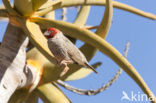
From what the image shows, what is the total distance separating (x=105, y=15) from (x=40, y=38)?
0.35 metres

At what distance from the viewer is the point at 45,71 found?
1887mm

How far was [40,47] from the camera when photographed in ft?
4.73

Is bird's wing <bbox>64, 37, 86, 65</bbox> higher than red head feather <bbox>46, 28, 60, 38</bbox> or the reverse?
the reverse

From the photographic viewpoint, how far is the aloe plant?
4.46 feet

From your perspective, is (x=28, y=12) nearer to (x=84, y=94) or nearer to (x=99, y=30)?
(x=99, y=30)

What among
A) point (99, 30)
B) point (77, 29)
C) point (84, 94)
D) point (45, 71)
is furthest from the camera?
point (84, 94)

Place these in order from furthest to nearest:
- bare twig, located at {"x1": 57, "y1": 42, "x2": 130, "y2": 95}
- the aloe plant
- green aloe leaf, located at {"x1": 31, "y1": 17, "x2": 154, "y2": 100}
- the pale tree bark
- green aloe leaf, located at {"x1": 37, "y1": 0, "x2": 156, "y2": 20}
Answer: bare twig, located at {"x1": 57, "y1": 42, "x2": 130, "y2": 95} < green aloe leaf, located at {"x1": 37, "y1": 0, "x2": 156, "y2": 20} < the pale tree bark < the aloe plant < green aloe leaf, located at {"x1": 31, "y1": 17, "x2": 154, "y2": 100}

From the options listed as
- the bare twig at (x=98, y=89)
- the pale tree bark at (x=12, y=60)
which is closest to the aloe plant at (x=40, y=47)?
the pale tree bark at (x=12, y=60)

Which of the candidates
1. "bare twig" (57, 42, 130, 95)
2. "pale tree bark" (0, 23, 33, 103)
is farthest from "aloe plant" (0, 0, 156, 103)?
"bare twig" (57, 42, 130, 95)

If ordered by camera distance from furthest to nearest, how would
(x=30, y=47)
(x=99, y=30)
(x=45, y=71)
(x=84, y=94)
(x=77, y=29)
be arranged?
(x=84, y=94)
(x=30, y=47)
(x=45, y=71)
(x=99, y=30)
(x=77, y=29)

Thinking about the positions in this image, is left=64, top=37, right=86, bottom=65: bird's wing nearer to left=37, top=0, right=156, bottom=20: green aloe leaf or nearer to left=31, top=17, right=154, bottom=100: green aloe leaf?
left=31, top=17, right=154, bottom=100: green aloe leaf

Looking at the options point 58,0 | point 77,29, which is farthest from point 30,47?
point 77,29

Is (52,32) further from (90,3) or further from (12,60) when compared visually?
(90,3)

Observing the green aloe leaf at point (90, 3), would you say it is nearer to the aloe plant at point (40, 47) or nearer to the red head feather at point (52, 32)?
the aloe plant at point (40, 47)
